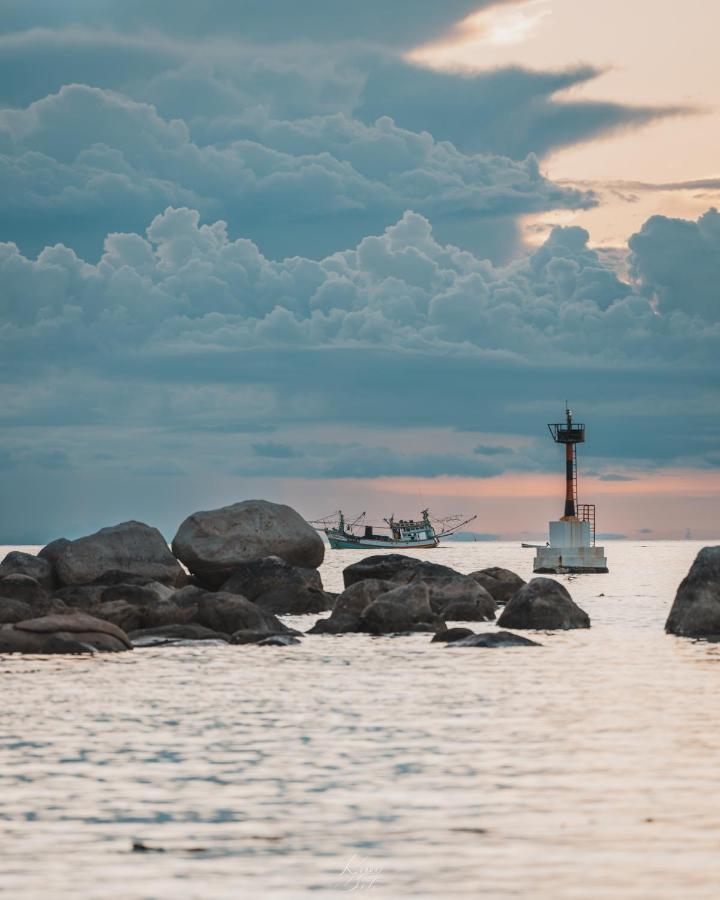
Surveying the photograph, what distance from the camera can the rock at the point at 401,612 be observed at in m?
36.3

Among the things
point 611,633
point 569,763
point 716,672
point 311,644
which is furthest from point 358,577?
point 569,763

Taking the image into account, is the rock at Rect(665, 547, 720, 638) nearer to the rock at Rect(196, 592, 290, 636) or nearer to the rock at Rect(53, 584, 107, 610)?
the rock at Rect(196, 592, 290, 636)

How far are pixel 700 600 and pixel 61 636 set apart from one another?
16387mm

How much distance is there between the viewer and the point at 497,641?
1268 inches

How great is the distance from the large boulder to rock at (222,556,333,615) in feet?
34.5

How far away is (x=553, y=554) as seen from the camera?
7819 centimetres

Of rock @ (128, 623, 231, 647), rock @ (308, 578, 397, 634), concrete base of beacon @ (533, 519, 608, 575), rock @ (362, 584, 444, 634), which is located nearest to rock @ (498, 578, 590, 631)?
rock @ (362, 584, 444, 634)

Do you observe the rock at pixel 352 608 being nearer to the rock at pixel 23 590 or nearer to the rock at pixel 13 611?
the rock at pixel 23 590

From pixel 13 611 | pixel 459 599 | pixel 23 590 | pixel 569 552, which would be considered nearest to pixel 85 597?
pixel 23 590

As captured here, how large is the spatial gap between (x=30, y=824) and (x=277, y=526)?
34.4 meters

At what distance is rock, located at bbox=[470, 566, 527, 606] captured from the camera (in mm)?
48688

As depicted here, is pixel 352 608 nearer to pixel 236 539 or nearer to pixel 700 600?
pixel 236 539

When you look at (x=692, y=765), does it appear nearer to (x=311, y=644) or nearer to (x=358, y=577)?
(x=311, y=644)

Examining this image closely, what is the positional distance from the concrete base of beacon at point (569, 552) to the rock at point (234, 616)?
44.3 metres
